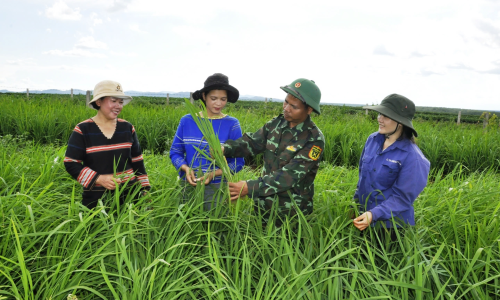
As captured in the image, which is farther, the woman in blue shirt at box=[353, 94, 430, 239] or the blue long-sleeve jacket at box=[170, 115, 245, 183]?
the blue long-sleeve jacket at box=[170, 115, 245, 183]

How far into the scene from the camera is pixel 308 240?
1.97 m

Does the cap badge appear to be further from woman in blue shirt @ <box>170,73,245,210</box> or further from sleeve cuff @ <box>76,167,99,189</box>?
sleeve cuff @ <box>76,167,99,189</box>

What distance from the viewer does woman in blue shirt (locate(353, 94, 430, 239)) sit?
1.88 metres

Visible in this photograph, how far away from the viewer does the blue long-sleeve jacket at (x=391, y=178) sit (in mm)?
1878

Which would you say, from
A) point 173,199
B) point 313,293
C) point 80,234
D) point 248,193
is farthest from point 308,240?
point 80,234

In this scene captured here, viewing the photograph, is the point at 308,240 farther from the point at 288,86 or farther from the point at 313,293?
the point at 288,86

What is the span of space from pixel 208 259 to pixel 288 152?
78cm

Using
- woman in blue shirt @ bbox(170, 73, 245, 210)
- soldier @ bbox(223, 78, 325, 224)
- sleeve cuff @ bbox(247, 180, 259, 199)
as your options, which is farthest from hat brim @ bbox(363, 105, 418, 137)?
woman in blue shirt @ bbox(170, 73, 245, 210)

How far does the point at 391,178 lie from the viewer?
6.57ft

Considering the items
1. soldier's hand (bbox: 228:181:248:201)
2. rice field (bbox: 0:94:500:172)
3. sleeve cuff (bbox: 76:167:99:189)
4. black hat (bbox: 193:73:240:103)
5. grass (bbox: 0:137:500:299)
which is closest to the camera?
grass (bbox: 0:137:500:299)

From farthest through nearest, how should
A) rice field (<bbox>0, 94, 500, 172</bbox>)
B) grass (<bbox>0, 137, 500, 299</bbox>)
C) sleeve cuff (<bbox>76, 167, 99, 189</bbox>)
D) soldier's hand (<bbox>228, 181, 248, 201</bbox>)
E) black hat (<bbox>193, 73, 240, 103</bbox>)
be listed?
rice field (<bbox>0, 94, 500, 172</bbox>)
black hat (<bbox>193, 73, 240, 103</bbox>)
sleeve cuff (<bbox>76, 167, 99, 189</bbox>)
soldier's hand (<bbox>228, 181, 248, 201</bbox>)
grass (<bbox>0, 137, 500, 299</bbox>)

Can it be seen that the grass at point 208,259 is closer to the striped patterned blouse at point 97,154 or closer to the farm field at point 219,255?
the farm field at point 219,255

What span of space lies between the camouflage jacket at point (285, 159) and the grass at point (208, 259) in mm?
145

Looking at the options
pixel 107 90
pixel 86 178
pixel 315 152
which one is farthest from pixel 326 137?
pixel 86 178
